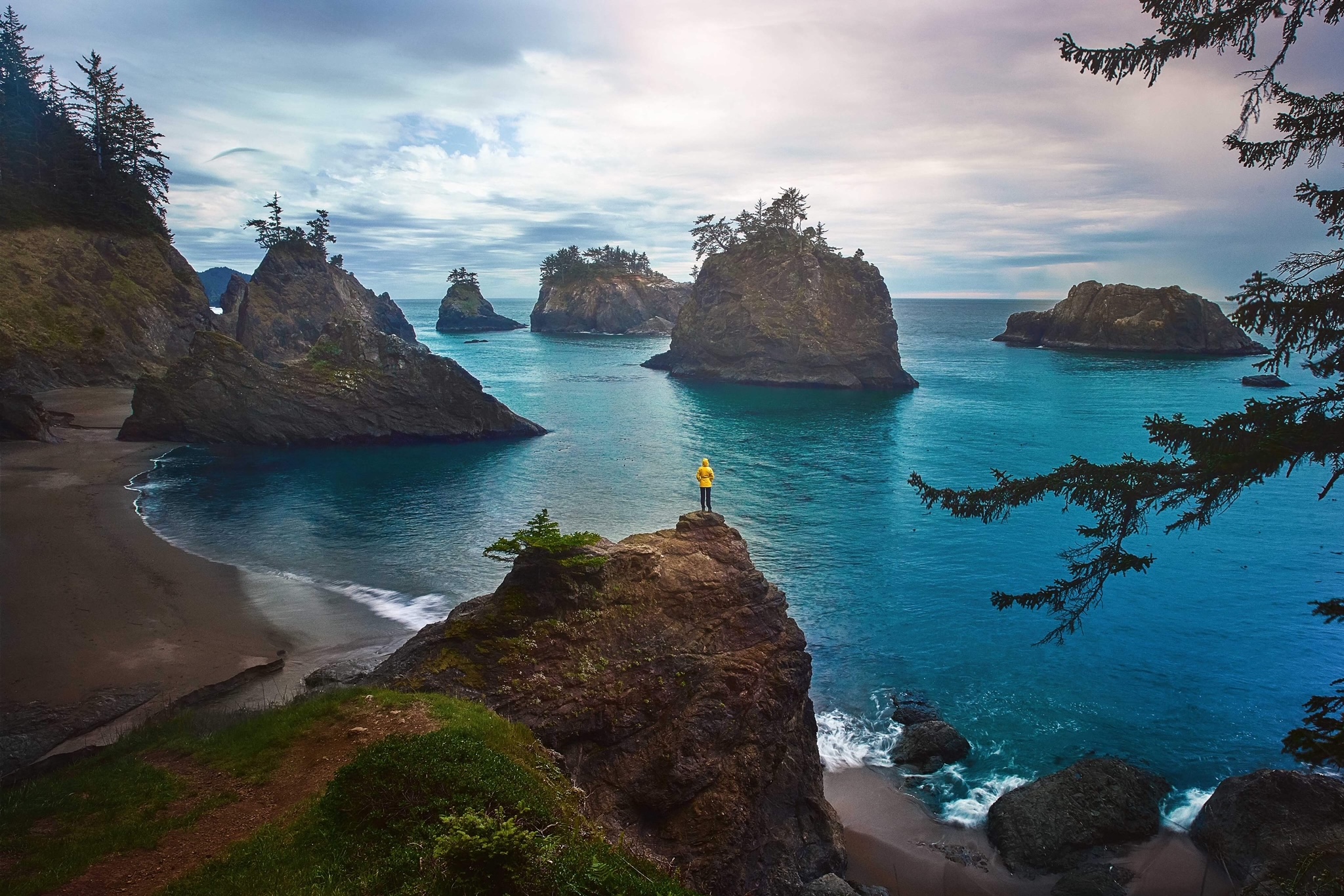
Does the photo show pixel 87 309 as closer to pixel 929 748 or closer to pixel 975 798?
pixel 929 748

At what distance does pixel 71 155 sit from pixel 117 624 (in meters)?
76.0

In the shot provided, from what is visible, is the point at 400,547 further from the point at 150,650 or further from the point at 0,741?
the point at 0,741

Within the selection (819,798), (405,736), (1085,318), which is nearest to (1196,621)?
(819,798)

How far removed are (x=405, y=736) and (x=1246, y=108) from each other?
18782 millimetres

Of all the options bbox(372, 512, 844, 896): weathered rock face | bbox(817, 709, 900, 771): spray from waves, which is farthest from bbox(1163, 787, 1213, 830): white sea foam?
bbox(372, 512, 844, 896): weathered rock face

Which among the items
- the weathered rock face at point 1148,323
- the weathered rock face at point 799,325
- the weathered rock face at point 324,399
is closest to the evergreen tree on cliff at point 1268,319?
the weathered rock face at point 324,399

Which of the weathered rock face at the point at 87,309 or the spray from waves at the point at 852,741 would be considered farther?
the weathered rock face at the point at 87,309

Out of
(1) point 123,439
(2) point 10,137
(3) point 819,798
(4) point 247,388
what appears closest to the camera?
(3) point 819,798

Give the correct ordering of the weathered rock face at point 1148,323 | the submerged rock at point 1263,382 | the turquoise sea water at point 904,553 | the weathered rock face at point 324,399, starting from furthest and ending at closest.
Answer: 1. the weathered rock face at point 1148,323
2. the submerged rock at point 1263,382
3. the weathered rock face at point 324,399
4. the turquoise sea water at point 904,553

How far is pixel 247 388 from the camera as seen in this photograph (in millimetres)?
55625

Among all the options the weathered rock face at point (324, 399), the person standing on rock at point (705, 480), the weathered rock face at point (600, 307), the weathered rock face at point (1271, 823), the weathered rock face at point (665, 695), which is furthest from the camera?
the weathered rock face at point (600, 307)

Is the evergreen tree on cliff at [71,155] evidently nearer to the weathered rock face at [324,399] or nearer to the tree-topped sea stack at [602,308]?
the weathered rock face at [324,399]

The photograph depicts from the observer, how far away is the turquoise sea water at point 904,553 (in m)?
22.8

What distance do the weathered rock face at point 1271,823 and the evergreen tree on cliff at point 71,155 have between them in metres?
90.8
